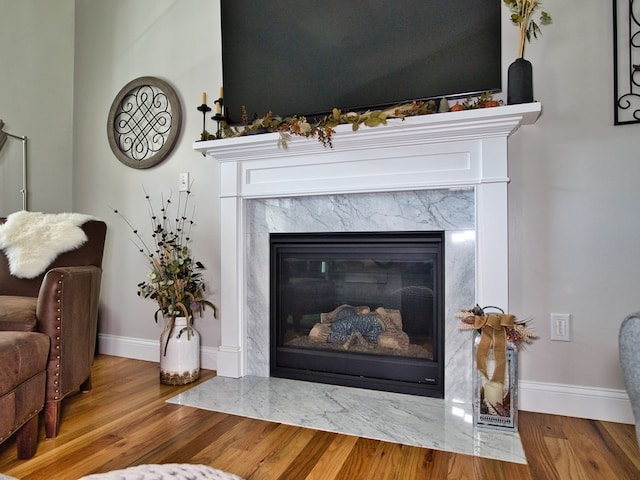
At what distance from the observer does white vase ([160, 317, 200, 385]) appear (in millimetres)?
2229

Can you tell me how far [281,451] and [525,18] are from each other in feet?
6.81

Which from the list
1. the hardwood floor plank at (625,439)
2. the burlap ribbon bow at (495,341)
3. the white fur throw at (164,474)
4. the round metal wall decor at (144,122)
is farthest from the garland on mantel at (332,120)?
the white fur throw at (164,474)

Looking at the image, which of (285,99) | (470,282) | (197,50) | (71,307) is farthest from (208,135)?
(470,282)

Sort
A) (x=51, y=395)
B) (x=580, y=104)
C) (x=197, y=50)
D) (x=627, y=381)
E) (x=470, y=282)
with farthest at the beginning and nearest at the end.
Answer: (x=197, y=50)
(x=470, y=282)
(x=580, y=104)
(x=51, y=395)
(x=627, y=381)

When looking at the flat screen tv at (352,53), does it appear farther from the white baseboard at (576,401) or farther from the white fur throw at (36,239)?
the white baseboard at (576,401)

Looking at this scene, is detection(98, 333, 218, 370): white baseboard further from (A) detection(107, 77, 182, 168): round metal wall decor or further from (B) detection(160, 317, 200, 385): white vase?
(A) detection(107, 77, 182, 168): round metal wall decor

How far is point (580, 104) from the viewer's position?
182 cm

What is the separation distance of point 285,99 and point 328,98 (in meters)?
0.26

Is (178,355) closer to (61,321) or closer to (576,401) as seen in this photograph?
(61,321)

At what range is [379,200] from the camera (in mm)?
2129

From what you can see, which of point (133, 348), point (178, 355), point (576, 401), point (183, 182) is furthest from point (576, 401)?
point (133, 348)

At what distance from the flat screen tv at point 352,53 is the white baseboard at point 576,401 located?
55.9 inches

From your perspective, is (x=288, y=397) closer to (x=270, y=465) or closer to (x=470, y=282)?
(x=270, y=465)

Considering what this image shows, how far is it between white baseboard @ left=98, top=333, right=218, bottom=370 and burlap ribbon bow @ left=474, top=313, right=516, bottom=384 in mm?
1609
